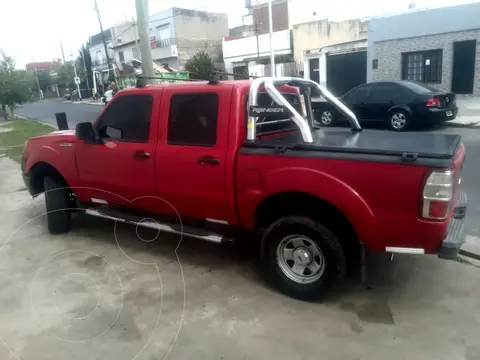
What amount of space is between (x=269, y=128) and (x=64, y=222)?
9.62 ft

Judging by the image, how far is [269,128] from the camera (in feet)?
13.1

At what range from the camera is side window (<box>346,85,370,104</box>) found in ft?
40.6

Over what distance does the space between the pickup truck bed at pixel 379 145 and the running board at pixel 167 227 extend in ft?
2.86

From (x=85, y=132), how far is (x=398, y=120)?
944 centimetres

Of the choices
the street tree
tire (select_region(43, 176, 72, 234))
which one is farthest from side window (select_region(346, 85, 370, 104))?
the street tree

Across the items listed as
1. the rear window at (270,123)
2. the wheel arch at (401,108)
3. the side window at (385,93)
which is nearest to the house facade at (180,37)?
the side window at (385,93)

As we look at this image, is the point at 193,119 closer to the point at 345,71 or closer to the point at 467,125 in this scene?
the point at 467,125

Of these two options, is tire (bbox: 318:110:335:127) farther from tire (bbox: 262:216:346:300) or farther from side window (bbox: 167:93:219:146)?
tire (bbox: 262:216:346:300)

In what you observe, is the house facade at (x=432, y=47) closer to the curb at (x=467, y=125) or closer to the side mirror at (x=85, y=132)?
the curb at (x=467, y=125)

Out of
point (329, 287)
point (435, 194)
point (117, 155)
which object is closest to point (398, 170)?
point (435, 194)

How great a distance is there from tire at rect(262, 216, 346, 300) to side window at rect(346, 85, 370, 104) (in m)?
9.93

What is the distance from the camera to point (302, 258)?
3418 mm

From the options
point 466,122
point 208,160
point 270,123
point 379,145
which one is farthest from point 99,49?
point 379,145

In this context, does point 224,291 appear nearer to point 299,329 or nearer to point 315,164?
point 299,329
